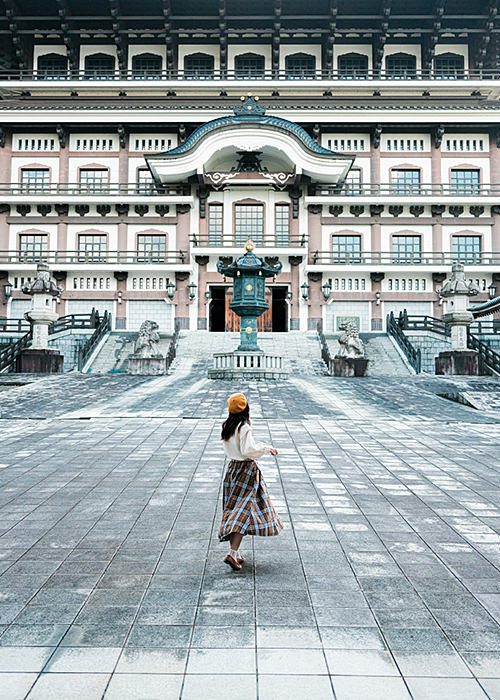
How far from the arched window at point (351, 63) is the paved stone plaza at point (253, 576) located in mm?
30720

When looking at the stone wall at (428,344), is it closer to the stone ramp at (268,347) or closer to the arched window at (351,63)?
the stone ramp at (268,347)

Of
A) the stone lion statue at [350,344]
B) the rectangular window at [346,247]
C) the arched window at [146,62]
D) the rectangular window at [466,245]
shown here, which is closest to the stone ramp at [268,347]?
the stone lion statue at [350,344]

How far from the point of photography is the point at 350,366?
1897 centimetres

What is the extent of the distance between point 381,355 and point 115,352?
1132 centimetres

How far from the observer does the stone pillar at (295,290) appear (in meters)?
30.2

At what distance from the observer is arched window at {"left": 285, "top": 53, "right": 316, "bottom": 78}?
33438mm

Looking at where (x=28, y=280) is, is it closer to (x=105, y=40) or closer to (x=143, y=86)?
(x=143, y=86)

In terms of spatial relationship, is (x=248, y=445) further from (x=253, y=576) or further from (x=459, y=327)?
(x=459, y=327)

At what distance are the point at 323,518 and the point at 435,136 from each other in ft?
103

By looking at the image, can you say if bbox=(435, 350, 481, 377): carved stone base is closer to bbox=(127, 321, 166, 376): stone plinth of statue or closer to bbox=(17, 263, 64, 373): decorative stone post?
bbox=(127, 321, 166, 376): stone plinth of statue

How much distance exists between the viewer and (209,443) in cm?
873

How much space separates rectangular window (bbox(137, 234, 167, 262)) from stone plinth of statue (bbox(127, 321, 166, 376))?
11.9 meters

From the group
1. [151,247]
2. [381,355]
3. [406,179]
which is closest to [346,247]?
[406,179]

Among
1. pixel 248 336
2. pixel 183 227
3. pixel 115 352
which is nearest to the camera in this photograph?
pixel 248 336
